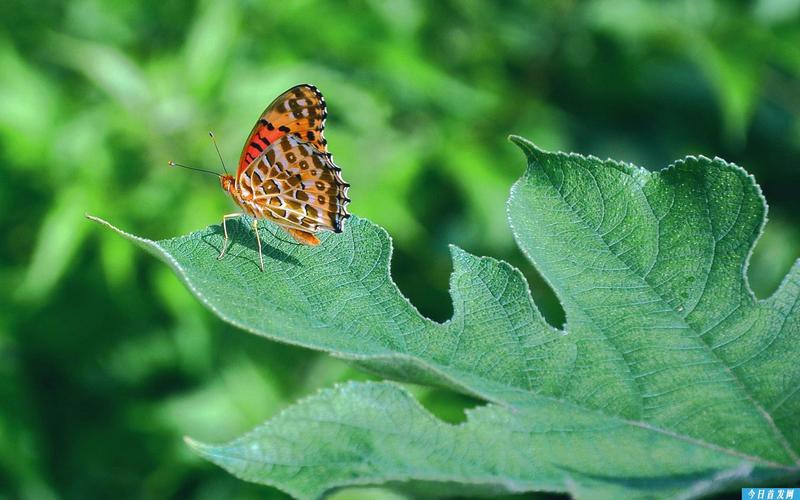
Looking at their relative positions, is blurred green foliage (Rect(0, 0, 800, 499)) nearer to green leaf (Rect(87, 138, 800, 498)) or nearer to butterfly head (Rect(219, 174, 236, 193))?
butterfly head (Rect(219, 174, 236, 193))

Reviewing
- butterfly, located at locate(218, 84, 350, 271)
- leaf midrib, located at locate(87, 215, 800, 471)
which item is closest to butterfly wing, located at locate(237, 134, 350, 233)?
butterfly, located at locate(218, 84, 350, 271)

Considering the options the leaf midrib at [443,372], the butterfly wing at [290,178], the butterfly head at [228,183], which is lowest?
the leaf midrib at [443,372]

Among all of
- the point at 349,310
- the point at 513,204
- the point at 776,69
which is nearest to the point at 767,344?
the point at 513,204

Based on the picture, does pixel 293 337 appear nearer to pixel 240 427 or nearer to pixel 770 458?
pixel 770 458

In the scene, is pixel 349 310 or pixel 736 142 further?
pixel 736 142

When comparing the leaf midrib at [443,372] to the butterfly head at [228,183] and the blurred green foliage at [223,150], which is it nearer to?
the butterfly head at [228,183]

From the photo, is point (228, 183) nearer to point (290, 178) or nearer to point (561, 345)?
point (290, 178)

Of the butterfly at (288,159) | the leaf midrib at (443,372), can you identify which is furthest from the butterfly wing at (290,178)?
the leaf midrib at (443,372)
